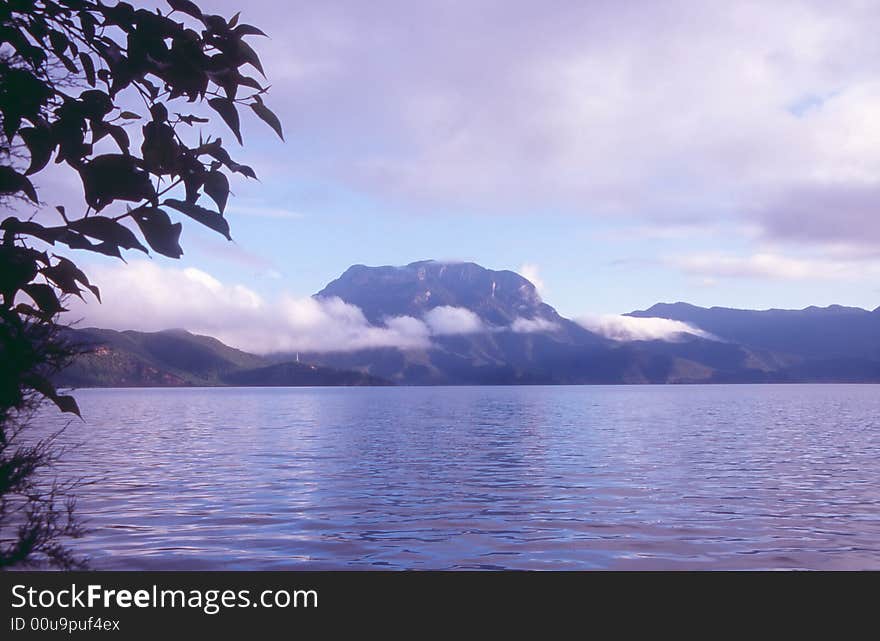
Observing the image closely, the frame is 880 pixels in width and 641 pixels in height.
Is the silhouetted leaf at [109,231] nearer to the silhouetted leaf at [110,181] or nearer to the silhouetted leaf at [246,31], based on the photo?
the silhouetted leaf at [110,181]

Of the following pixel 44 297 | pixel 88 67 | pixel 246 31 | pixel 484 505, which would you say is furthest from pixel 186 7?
pixel 484 505

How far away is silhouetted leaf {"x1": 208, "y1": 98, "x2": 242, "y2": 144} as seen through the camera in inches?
117

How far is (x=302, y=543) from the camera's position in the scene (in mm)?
27422

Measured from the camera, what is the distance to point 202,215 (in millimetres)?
2707

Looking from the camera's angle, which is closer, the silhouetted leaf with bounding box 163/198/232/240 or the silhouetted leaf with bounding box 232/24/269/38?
A: the silhouetted leaf with bounding box 163/198/232/240

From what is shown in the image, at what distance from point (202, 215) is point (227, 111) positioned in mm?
563

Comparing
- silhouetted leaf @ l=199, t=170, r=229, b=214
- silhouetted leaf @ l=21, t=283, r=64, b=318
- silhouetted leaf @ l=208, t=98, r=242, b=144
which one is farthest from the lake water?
silhouetted leaf @ l=208, t=98, r=242, b=144

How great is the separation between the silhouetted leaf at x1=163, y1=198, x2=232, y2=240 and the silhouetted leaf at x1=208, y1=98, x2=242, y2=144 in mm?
428

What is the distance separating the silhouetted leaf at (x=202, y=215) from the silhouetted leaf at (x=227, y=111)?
1.40 feet

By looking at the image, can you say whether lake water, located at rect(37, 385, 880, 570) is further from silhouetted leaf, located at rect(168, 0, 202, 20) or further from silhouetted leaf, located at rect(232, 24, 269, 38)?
silhouetted leaf, located at rect(168, 0, 202, 20)

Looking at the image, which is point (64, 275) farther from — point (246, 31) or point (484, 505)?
point (484, 505)

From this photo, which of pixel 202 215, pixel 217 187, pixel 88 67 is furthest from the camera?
pixel 88 67

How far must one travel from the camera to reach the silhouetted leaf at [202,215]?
8.86ft
